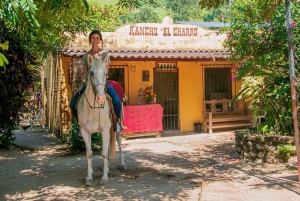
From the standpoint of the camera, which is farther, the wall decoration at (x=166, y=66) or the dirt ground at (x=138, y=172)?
the wall decoration at (x=166, y=66)

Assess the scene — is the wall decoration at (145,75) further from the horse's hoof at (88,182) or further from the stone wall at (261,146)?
the horse's hoof at (88,182)

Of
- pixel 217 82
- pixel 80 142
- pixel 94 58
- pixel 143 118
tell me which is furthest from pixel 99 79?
pixel 217 82

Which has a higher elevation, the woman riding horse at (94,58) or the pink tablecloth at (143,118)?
the woman riding horse at (94,58)

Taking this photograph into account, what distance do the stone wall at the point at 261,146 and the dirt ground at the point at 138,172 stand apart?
0.77 ft

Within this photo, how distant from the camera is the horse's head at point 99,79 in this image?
621 centimetres

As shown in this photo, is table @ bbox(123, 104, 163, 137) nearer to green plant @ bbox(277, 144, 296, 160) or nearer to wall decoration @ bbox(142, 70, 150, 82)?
wall decoration @ bbox(142, 70, 150, 82)

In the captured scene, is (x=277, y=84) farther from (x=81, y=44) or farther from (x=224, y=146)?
(x=81, y=44)

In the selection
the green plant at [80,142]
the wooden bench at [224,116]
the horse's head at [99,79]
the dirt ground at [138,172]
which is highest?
the horse's head at [99,79]

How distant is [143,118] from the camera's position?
12.6 meters

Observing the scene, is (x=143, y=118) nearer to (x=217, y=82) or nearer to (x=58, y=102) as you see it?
(x=58, y=102)

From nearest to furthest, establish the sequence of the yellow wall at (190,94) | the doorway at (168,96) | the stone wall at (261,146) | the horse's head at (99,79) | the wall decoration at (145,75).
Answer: the horse's head at (99,79) < the stone wall at (261,146) < the wall decoration at (145,75) < the doorway at (168,96) < the yellow wall at (190,94)

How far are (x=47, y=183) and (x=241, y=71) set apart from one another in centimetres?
483

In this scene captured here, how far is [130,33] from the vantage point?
13.8 meters

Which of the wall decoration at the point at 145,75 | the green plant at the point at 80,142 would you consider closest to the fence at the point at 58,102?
the green plant at the point at 80,142
